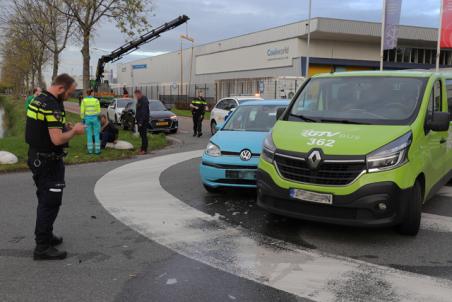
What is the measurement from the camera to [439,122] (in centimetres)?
552

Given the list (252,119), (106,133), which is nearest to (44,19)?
(106,133)

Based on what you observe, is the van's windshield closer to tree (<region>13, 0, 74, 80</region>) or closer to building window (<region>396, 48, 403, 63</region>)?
tree (<region>13, 0, 74, 80</region>)

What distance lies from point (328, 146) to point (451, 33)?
58.9ft

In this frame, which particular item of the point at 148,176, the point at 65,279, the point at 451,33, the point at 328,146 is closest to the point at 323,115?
the point at 328,146

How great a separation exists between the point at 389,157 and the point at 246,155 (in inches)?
102

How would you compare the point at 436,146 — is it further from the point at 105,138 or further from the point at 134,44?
the point at 134,44

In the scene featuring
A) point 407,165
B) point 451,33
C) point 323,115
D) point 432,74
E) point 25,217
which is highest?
point 451,33

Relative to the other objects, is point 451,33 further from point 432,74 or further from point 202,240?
point 202,240

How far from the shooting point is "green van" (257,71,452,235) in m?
4.89

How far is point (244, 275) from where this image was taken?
4305 mm

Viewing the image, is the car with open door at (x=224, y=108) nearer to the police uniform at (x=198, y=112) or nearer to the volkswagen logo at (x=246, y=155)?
the police uniform at (x=198, y=112)

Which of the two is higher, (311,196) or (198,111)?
(198,111)

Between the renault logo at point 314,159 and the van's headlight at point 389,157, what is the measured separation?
1.64 feet

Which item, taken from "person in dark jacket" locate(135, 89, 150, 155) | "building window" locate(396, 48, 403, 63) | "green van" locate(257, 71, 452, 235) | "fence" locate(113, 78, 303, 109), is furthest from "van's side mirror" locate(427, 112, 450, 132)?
"building window" locate(396, 48, 403, 63)
